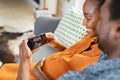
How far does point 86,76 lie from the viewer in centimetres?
Answer: 62

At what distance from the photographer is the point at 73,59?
3.84 ft

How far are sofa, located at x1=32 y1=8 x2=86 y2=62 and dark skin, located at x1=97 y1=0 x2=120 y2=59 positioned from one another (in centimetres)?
100

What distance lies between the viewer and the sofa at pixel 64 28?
1664mm

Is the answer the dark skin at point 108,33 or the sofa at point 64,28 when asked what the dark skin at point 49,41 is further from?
the sofa at point 64,28

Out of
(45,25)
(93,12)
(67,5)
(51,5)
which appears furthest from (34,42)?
(51,5)

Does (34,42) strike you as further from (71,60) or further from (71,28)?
(71,28)

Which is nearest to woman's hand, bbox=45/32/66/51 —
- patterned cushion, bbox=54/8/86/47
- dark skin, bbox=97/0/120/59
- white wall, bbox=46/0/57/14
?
patterned cushion, bbox=54/8/86/47

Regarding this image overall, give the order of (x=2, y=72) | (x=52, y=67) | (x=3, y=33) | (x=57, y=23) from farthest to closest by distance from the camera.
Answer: (x=3, y=33)
(x=57, y=23)
(x=2, y=72)
(x=52, y=67)

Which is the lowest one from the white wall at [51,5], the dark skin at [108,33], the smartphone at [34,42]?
the white wall at [51,5]

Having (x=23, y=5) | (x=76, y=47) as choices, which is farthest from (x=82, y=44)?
(x=23, y=5)

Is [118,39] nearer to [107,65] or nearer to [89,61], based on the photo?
[107,65]

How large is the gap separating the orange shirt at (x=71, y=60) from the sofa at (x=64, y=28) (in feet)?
1.06

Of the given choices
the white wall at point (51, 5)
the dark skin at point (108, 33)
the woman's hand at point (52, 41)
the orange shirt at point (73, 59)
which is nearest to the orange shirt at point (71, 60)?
the orange shirt at point (73, 59)

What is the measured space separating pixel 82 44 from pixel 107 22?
0.71 m
